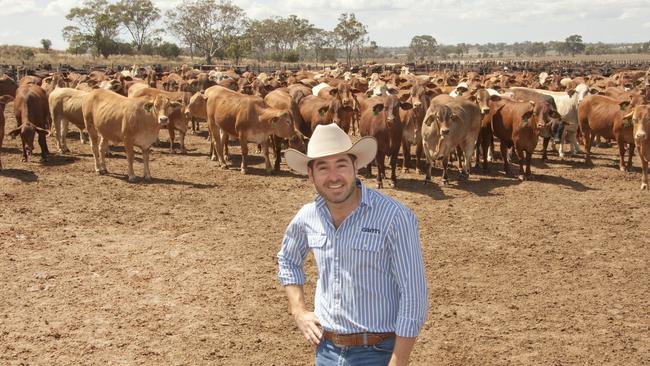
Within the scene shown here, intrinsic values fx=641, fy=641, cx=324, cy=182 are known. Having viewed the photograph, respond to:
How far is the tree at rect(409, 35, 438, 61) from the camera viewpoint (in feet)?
400

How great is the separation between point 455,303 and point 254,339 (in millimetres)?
2056

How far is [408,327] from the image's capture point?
2.69 meters

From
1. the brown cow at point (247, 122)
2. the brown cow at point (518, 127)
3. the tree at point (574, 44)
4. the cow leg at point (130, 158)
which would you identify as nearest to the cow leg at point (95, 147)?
the cow leg at point (130, 158)

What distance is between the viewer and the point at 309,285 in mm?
6883

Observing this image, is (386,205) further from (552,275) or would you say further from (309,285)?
(552,275)

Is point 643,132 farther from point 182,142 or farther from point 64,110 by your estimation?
point 64,110

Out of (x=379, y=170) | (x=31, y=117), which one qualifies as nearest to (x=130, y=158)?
(x=31, y=117)

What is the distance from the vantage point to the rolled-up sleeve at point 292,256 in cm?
319

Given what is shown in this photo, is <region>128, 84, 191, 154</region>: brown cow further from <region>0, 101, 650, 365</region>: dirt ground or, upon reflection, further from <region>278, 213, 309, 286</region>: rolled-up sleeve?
<region>278, 213, 309, 286</region>: rolled-up sleeve

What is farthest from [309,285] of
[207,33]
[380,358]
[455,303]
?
[207,33]

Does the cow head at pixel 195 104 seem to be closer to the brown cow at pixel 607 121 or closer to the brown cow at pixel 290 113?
the brown cow at pixel 290 113

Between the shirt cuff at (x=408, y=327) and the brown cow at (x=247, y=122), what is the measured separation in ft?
32.7

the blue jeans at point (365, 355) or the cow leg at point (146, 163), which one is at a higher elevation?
the blue jeans at point (365, 355)

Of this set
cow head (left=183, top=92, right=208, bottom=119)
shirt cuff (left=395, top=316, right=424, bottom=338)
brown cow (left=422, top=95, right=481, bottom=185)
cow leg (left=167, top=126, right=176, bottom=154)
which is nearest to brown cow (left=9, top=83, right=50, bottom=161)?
cow leg (left=167, top=126, right=176, bottom=154)
